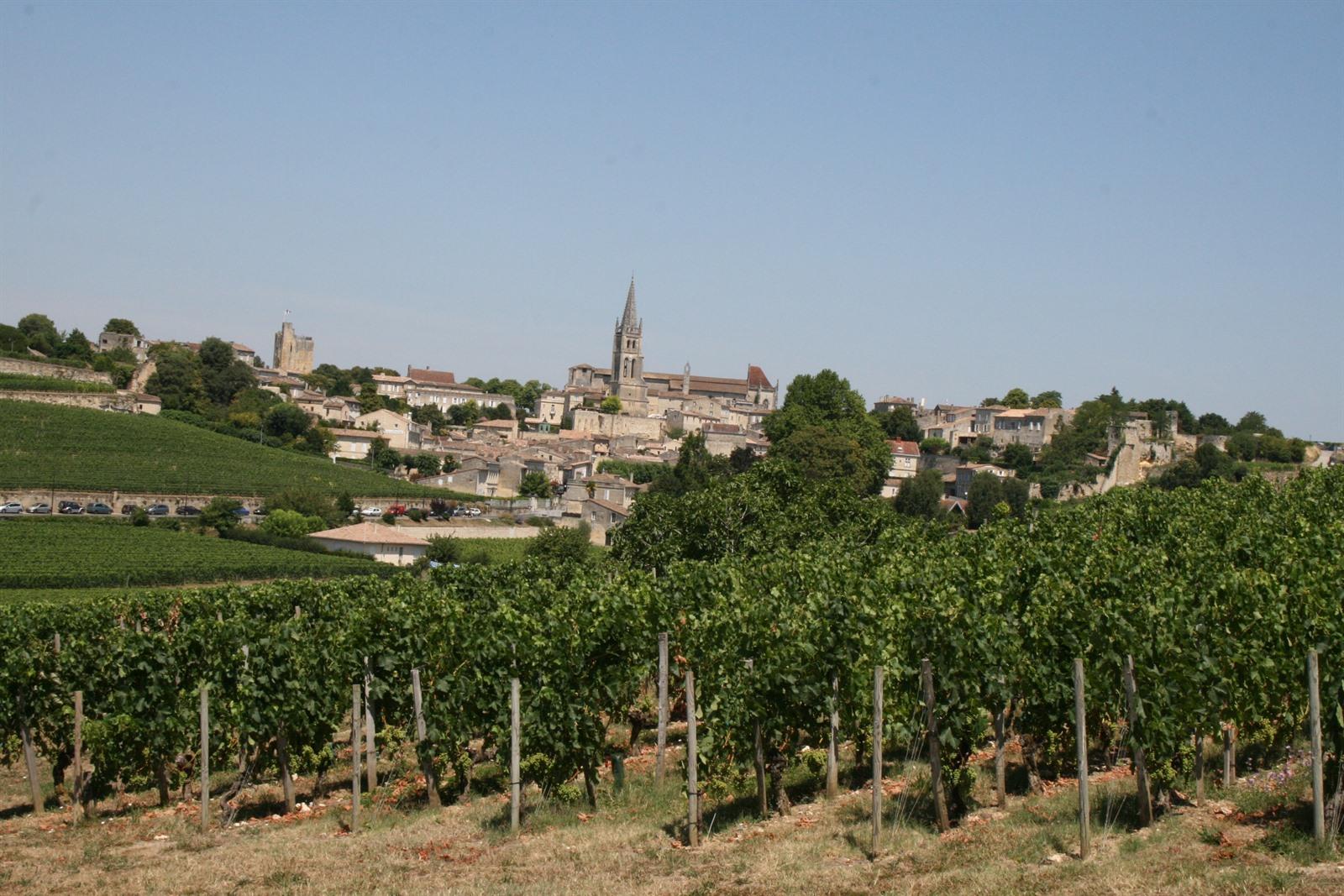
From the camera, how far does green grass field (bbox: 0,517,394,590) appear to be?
146 ft

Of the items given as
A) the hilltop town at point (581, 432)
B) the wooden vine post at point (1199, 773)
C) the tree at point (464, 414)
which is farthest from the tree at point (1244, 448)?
the wooden vine post at point (1199, 773)

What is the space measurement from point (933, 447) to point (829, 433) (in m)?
32.4

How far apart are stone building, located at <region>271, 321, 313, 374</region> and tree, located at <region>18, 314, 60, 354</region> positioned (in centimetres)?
4526

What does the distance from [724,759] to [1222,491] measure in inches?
740

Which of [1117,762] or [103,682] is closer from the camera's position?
[1117,762]

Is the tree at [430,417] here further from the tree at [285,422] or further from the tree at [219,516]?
the tree at [219,516]

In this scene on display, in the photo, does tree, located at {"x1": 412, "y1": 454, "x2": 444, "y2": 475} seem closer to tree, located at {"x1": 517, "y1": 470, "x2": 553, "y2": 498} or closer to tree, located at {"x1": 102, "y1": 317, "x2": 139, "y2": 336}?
tree, located at {"x1": 517, "y1": 470, "x2": 553, "y2": 498}

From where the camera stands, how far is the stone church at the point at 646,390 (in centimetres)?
14400

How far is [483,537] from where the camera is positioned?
69.4 m

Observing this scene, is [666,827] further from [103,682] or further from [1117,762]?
[103,682]

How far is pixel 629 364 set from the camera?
147m

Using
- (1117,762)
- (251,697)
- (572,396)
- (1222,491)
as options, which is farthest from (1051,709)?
(572,396)

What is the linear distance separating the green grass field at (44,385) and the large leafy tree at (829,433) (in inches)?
1918

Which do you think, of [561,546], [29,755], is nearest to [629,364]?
[561,546]
